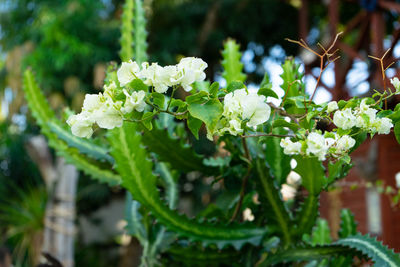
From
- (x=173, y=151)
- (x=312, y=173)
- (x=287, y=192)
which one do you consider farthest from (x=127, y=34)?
(x=312, y=173)

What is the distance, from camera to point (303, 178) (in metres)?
1.33

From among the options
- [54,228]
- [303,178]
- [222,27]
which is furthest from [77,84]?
[303,178]

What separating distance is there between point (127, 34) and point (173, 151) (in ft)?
1.79

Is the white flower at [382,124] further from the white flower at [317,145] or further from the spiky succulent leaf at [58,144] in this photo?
the spiky succulent leaf at [58,144]

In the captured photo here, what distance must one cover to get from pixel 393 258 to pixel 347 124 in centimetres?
53

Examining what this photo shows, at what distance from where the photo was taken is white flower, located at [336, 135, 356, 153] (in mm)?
917

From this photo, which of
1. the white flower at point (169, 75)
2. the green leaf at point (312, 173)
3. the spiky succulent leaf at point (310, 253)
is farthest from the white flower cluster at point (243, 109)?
the spiky succulent leaf at point (310, 253)

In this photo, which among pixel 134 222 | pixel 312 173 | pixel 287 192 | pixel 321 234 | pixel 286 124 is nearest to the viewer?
pixel 286 124

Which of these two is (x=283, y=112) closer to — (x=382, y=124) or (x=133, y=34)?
(x=382, y=124)

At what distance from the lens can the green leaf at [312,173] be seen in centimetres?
127

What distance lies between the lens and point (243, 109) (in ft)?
2.99

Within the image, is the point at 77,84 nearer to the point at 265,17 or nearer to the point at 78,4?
the point at 78,4

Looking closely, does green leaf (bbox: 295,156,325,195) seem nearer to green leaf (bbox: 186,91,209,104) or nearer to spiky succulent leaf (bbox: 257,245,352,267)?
spiky succulent leaf (bbox: 257,245,352,267)

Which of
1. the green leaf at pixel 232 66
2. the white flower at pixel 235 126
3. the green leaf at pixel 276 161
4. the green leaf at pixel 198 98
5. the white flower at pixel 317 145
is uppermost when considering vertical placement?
the green leaf at pixel 232 66
